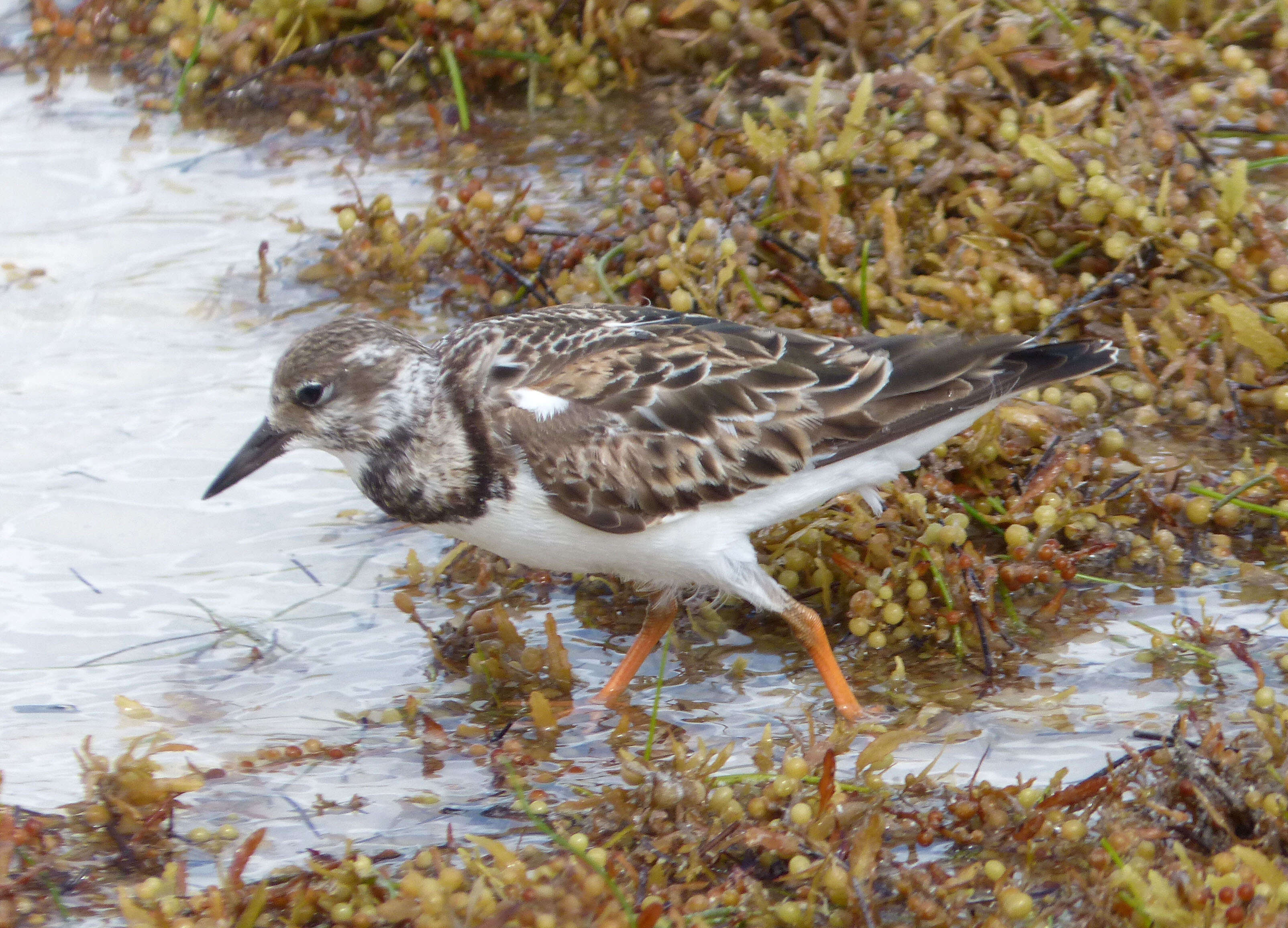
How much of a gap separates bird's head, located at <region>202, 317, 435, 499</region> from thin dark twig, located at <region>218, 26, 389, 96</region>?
3563 mm

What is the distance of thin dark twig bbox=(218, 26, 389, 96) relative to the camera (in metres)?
8.09

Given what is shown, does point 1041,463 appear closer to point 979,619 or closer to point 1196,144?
point 979,619

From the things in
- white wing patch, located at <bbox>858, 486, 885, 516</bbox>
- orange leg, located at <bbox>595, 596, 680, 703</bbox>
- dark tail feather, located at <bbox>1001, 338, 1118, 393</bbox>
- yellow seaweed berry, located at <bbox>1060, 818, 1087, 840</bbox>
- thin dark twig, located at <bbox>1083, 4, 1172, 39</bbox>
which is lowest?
orange leg, located at <bbox>595, 596, 680, 703</bbox>

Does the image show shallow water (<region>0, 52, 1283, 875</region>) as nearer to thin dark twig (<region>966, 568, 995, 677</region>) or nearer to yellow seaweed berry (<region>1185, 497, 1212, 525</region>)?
thin dark twig (<region>966, 568, 995, 677</region>)

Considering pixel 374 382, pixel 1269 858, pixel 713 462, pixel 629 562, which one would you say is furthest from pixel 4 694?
pixel 1269 858

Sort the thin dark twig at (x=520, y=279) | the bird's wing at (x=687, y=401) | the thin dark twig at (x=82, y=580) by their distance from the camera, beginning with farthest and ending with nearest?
the thin dark twig at (x=520, y=279) → the thin dark twig at (x=82, y=580) → the bird's wing at (x=687, y=401)

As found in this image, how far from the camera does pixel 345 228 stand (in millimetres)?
6957

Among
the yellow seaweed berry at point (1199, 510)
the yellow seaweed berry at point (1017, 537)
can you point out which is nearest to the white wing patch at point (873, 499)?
the yellow seaweed berry at point (1017, 537)

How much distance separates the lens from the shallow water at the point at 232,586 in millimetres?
4391

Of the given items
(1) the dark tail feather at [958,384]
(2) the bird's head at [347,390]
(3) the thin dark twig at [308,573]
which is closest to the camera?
(1) the dark tail feather at [958,384]

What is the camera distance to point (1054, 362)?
15.7 feet

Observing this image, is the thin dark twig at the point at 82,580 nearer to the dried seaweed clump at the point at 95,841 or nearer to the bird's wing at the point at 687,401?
the dried seaweed clump at the point at 95,841

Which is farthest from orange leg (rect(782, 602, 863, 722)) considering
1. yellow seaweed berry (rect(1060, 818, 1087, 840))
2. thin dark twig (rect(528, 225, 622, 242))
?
thin dark twig (rect(528, 225, 622, 242))

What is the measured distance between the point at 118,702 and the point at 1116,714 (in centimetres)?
313
